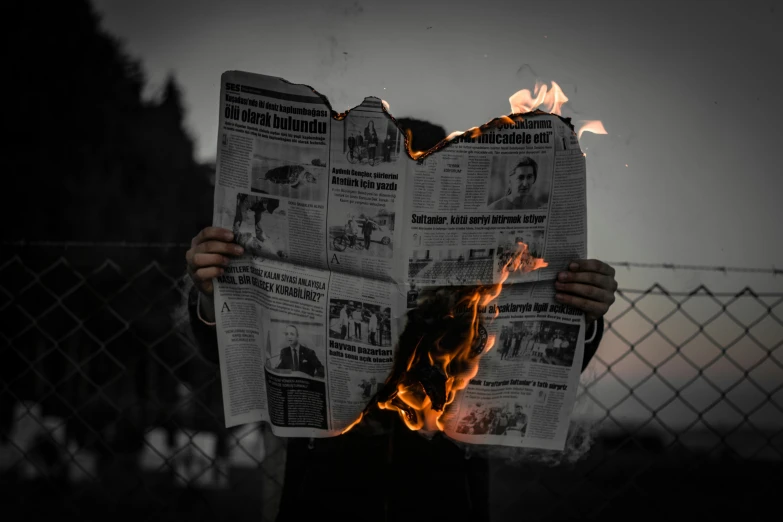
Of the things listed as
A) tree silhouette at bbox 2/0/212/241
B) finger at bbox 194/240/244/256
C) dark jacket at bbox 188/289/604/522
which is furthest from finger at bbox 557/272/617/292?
tree silhouette at bbox 2/0/212/241

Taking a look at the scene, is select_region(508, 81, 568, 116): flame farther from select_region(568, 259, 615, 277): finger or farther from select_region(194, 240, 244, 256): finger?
select_region(194, 240, 244, 256): finger

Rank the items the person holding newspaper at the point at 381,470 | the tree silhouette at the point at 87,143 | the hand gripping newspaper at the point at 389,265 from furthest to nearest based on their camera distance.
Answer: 1. the tree silhouette at the point at 87,143
2. the person holding newspaper at the point at 381,470
3. the hand gripping newspaper at the point at 389,265

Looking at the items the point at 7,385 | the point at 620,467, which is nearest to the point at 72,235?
the point at 7,385

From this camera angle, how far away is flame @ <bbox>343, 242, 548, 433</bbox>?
1029mm

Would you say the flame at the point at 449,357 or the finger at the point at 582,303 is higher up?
the finger at the point at 582,303

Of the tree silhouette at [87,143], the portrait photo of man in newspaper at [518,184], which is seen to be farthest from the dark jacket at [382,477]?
the tree silhouette at [87,143]

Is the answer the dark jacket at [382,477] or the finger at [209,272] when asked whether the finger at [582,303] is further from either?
the finger at [209,272]

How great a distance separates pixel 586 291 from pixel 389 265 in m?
0.38

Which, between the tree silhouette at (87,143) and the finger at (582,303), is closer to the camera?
the finger at (582,303)

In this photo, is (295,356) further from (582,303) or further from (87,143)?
(87,143)

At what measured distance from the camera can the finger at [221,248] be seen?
101cm

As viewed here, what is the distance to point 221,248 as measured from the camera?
1.01 metres

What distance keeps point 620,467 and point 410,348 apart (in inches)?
125

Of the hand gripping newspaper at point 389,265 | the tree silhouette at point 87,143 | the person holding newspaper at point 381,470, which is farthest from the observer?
the tree silhouette at point 87,143
